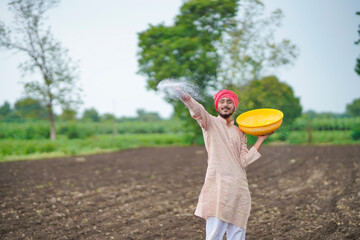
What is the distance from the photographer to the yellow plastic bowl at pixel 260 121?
107 inches

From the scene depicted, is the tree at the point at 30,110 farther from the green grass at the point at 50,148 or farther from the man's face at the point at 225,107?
the man's face at the point at 225,107

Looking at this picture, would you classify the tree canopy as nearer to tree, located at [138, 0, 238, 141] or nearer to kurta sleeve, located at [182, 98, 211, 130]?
tree, located at [138, 0, 238, 141]

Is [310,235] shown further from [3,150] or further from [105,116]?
[105,116]

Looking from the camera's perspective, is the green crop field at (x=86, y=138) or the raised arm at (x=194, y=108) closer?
the raised arm at (x=194, y=108)

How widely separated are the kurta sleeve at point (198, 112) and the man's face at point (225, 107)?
19 centimetres

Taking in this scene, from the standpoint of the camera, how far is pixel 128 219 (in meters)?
5.31

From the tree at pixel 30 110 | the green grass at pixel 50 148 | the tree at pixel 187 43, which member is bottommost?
the green grass at pixel 50 148

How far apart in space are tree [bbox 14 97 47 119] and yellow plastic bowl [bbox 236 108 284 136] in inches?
614

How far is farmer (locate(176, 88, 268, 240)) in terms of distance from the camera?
2.66m

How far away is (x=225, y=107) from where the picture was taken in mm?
2803

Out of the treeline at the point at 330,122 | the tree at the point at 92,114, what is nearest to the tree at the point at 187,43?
the treeline at the point at 330,122

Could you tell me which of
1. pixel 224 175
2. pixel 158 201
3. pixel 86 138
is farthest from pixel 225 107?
pixel 86 138

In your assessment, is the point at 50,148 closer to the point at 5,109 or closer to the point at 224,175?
the point at 5,109

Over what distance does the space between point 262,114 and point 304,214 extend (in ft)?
10.5
